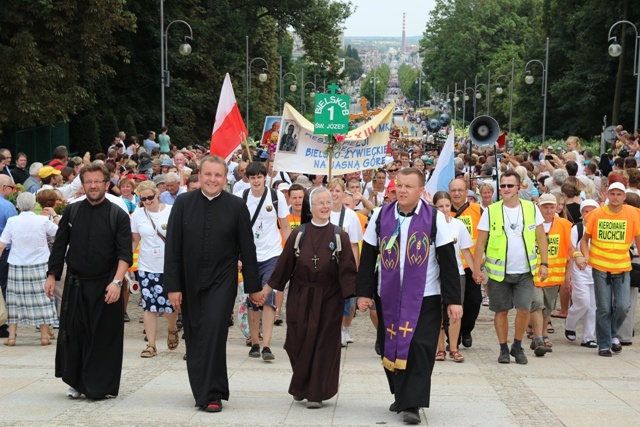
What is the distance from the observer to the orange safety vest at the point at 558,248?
12.0 m

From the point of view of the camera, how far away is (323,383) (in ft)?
27.5

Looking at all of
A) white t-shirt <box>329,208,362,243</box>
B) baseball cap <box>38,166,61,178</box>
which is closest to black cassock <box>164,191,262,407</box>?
white t-shirt <box>329,208,362,243</box>

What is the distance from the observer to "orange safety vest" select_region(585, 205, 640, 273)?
11.6 metres

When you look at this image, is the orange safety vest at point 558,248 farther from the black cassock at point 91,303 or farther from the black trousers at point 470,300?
the black cassock at point 91,303

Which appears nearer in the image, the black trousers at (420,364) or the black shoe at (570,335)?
the black trousers at (420,364)

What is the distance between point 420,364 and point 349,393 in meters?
1.39

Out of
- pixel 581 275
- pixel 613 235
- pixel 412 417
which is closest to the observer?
pixel 412 417

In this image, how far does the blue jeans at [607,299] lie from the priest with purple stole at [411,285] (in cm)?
416

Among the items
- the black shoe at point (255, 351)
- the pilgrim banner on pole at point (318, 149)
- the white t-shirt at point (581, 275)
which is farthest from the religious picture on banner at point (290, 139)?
the black shoe at point (255, 351)

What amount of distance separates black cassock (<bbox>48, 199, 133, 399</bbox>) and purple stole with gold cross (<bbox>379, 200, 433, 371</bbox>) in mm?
2052

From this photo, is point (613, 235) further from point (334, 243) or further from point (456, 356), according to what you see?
point (334, 243)

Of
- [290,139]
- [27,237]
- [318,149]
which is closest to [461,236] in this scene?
[27,237]

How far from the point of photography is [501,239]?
10586 millimetres

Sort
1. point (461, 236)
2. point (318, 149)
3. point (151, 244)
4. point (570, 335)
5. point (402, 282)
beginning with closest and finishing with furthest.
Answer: point (402, 282)
point (461, 236)
point (151, 244)
point (570, 335)
point (318, 149)
